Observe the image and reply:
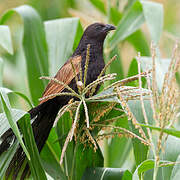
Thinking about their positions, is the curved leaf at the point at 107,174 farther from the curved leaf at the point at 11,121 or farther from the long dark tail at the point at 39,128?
the curved leaf at the point at 11,121

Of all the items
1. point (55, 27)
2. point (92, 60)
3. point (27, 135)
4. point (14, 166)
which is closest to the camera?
point (27, 135)

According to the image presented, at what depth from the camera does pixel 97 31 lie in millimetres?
1869

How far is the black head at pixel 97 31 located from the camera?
185cm

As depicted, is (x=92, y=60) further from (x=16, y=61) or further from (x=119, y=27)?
(x=16, y=61)

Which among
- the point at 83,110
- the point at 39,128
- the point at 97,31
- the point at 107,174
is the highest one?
the point at 97,31

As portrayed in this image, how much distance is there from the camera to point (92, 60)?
175cm

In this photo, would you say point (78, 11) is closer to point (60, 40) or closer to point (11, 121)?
point (60, 40)

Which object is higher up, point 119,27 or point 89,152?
point 119,27

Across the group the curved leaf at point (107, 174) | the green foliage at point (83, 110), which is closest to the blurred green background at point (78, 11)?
the green foliage at point (83, 110)

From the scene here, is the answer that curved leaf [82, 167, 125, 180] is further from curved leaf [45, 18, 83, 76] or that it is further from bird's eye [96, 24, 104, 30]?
bird's eye [96, 24, 104, 30]

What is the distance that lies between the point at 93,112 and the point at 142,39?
4.00 feet

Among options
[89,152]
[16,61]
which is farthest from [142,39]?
[89,152]

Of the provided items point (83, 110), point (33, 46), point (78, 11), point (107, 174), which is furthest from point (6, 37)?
point (78, 11)

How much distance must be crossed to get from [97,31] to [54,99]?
510mm
